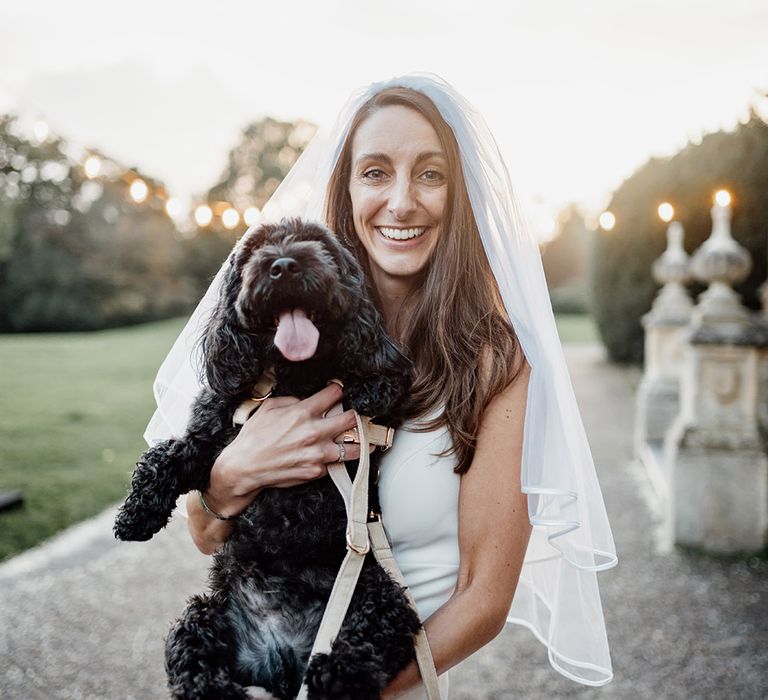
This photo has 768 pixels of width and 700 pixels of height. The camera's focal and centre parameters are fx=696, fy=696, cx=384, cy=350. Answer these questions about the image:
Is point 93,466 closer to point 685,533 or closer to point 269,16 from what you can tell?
point 269,16

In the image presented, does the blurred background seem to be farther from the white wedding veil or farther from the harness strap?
the harness strap

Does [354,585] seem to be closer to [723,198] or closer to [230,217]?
[230,217]

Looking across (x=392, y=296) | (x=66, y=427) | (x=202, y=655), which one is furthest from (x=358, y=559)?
(x=66, y=427)

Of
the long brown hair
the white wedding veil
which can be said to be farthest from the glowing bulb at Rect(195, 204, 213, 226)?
the long brown hair

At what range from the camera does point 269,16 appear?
683cm

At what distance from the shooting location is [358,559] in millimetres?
1723

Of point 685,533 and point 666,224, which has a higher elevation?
point 666,224

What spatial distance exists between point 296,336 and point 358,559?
62cm

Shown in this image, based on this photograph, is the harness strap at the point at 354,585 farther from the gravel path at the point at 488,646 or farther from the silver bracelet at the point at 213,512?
the gravel path at the point at 488,646

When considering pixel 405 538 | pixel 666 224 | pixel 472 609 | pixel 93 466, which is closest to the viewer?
pixel 472 609

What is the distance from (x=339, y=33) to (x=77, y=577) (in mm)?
5279

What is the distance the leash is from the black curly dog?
0.03 meters

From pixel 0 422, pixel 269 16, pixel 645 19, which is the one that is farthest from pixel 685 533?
pixel 0 422

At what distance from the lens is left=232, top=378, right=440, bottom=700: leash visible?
1.70m
